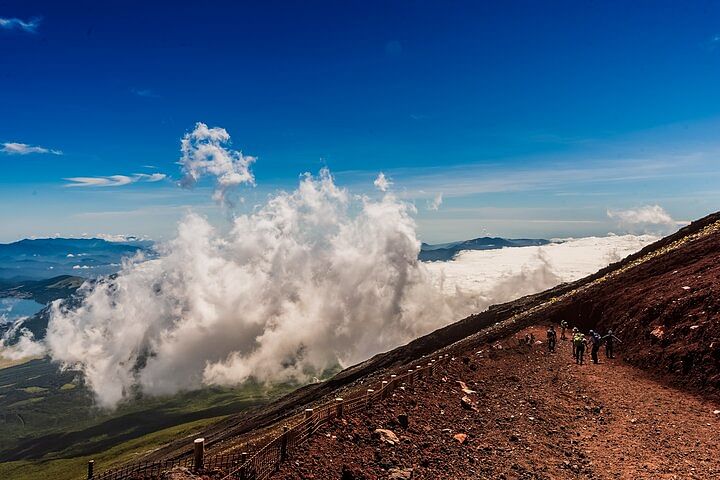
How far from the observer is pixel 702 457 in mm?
17875

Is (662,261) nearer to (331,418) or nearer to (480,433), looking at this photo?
(480,433)

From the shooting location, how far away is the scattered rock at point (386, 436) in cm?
1961

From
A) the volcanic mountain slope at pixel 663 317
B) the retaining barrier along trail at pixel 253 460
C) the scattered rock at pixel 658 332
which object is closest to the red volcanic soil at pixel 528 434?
the retaining barrier along trail at pixel 253 460

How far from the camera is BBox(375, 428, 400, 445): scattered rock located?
19.6 metres

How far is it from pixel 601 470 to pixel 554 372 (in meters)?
15.0

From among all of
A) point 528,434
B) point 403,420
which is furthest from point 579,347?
point 403,420

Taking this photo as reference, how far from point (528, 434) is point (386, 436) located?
7349 millimetres

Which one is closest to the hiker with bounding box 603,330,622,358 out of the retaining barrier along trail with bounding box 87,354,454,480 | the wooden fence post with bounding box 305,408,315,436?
Answer: the retaining barrier along trail with bounding box 87,354,454,480

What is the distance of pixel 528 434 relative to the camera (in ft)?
71.6

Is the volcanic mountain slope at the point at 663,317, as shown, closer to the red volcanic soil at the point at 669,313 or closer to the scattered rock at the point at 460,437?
the red volcanic soil at the point at 669,313

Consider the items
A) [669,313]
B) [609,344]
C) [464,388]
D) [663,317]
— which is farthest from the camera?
[609,344]

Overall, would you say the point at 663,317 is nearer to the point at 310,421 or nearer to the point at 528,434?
the point at 528,434

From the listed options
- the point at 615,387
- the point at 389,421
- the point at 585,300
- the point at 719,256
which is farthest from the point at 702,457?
the point at 585,300

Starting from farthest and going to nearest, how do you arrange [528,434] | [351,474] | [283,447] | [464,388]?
[464,388], [528,434], [283,447], [351,474]
